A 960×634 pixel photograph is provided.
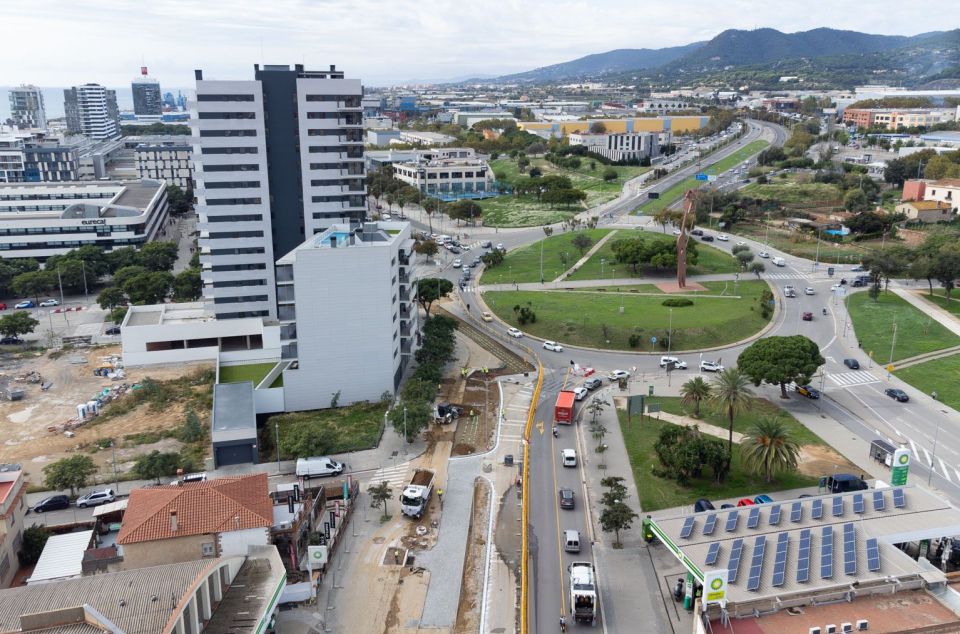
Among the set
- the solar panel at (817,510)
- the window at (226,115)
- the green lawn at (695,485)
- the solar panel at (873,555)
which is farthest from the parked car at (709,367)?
the window at (226,115)

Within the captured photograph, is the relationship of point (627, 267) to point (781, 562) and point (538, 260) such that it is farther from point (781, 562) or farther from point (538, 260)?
point (781, 562)

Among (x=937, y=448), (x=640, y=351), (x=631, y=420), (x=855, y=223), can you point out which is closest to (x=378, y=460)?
(x=631, y=420)

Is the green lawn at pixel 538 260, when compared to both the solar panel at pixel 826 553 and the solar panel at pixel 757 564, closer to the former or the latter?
the solar panel at pixel 826 553

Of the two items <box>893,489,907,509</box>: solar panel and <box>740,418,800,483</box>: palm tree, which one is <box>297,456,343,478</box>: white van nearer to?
<box>740,418,800,483</box>: palm tree

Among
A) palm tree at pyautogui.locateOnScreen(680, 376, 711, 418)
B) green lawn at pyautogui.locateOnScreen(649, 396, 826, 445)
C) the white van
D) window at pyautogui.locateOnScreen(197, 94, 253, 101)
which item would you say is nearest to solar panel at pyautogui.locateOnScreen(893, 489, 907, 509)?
green lawn at pyautogui.locateOnScreen(649, 396, 826, 445)

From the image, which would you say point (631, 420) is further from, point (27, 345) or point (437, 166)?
point (437, 166)

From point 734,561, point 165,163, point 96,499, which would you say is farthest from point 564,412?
point 165,163
